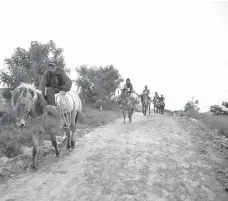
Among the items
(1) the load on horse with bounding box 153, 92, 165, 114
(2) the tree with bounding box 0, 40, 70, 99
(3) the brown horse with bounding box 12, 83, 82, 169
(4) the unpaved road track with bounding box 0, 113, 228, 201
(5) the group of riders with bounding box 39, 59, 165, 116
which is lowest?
(4) the unpaved road track with bounding box 0, 113, 228, 201

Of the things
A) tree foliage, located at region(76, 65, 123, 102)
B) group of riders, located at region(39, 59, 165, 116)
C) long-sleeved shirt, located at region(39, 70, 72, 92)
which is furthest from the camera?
tree foliage, located at region(76, 65, 123, 102)

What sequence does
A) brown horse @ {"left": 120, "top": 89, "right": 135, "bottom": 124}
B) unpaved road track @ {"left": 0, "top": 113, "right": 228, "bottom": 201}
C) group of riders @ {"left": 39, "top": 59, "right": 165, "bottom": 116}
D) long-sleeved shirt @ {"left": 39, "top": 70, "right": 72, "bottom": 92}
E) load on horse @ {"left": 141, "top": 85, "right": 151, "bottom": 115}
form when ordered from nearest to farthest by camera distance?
unpaved road track @ {"left": 0, "top": 113, "right": 228, "bottom": 201} < group of riders @ {"left": 39, "top": 59, "right": 165, "bottom": 116} < long-sleeved shirt @ {"left": 39, "top": 70, "right": 72, "bottom": 92} < brown horse @ {"left": 120, "top": 89, "right": 135, "bottom": 124} < load on horse @ {"left": 141, "top": 85, "right": 151, "bottom": 115}

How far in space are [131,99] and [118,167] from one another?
969 centimetres

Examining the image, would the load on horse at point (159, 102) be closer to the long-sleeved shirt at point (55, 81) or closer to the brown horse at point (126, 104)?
the brown horse at point (126, 104)

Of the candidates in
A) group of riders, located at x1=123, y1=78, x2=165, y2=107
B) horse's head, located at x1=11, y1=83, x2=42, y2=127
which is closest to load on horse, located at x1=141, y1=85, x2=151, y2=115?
group of riders, located at x1=123, y1=78, x2=165, y2=107

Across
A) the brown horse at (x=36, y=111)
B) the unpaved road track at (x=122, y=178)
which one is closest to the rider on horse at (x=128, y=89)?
the brown horse at (x=36, y=111)

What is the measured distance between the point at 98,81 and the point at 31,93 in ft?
164

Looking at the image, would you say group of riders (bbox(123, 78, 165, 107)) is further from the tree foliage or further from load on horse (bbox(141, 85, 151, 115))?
the tree foliage

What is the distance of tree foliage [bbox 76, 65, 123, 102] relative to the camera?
53156mm

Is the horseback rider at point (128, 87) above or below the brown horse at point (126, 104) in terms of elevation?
above

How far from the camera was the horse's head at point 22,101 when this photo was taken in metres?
4.86

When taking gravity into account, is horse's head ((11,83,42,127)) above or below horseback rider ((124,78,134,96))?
below

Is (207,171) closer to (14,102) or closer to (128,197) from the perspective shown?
→ (128,197)

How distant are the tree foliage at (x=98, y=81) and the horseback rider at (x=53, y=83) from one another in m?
45.6
